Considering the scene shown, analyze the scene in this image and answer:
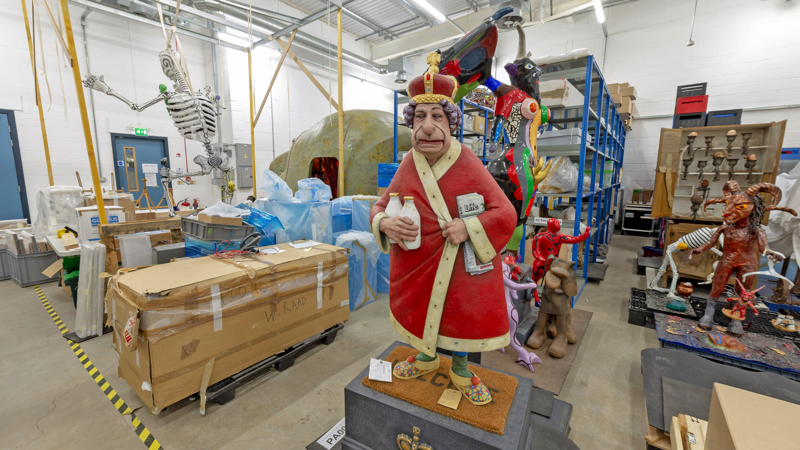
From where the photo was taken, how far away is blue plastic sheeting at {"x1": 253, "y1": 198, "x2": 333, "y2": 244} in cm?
297

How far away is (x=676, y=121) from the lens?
526cm

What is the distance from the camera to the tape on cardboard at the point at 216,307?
1.78 m

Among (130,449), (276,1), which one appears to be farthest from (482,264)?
(276,1)

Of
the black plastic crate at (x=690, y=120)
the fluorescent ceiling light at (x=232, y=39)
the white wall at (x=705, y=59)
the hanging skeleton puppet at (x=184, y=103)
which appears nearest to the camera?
the hanging skeleton puppet at (x=184, y=103)

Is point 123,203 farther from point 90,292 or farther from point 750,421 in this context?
point 750,421

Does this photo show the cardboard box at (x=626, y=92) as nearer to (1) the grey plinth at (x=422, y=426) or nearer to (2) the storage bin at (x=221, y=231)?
(1) the grey plinth at (x=422, y=426)

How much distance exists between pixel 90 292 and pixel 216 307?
166 centimetres

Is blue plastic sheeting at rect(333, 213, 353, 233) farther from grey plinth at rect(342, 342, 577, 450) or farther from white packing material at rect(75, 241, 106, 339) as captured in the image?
grey plinth at rect(342, 342, 577, 450)

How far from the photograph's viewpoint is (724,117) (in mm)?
4836

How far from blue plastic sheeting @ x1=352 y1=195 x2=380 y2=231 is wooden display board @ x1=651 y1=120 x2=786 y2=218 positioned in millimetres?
3585

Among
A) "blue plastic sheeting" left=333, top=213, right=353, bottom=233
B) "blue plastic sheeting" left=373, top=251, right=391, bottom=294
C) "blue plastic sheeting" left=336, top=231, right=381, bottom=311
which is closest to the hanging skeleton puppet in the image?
"blue plastic sheeting" left=333, top=213, right=353, bottom=233

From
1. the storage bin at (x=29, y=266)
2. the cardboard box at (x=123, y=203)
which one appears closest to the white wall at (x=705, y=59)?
the cardboard box at (x=123, y=203)

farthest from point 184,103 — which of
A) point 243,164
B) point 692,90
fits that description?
point 692,90

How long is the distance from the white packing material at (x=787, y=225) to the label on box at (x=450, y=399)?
4306 millimetres
